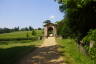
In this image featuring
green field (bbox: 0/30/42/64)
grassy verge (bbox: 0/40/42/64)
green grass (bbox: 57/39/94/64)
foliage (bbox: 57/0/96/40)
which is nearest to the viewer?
green grass (bbox: 57/39/94/64)

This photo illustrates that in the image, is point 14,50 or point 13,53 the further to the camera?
point 14,50

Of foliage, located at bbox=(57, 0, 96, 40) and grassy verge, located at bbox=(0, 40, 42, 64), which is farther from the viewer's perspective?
grassy verge, located at bbox=(0, 40, 42, 64)

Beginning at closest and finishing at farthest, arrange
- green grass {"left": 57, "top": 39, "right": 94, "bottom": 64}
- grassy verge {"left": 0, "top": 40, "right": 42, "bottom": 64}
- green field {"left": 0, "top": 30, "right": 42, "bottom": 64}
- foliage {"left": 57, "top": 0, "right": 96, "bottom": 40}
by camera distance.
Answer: green grass {"left": 57, "top": 39, "right": 94, "bottom": 64} → foliage {"left": 57, "top": 0, "right": 96, "bottom": 40} → grassy verge {"left": 0, "top": 40, "right": 42, "bottom": 64} → green field {"left": 0, "top": 30, "right": 42, "bottom": 64}

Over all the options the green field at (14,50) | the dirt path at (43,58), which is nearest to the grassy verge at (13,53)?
the green field at (14,50)

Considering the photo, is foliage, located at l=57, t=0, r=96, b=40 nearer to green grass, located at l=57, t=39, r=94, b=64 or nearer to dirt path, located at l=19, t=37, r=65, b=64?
green grass, located at l=57, t=39, r=94, b=64

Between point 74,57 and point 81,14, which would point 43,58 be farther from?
point 81,14

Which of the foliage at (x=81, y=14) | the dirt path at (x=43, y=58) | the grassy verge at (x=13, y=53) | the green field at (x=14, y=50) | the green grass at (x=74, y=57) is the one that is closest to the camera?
the green grass at (x=74, y=57)

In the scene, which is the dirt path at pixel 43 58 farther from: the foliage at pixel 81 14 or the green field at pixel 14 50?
the foliage at pixel 81 14

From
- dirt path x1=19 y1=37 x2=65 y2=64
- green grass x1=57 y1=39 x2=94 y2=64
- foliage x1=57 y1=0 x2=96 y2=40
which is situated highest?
foliage x1=57 y1=0 x2=96 y2=40

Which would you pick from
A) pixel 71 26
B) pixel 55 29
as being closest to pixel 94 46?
pixel 71 26

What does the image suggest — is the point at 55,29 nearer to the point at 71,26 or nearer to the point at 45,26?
the point at 45,26

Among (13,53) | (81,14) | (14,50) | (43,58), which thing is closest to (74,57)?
(43,58)

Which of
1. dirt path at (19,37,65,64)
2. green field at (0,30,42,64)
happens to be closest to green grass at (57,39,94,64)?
dirt path at (19,37,65,64)

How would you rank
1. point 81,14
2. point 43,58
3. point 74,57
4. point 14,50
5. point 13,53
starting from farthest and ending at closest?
point 14,50
point 13,53
point 81,14
point 43,58
point 74,57
